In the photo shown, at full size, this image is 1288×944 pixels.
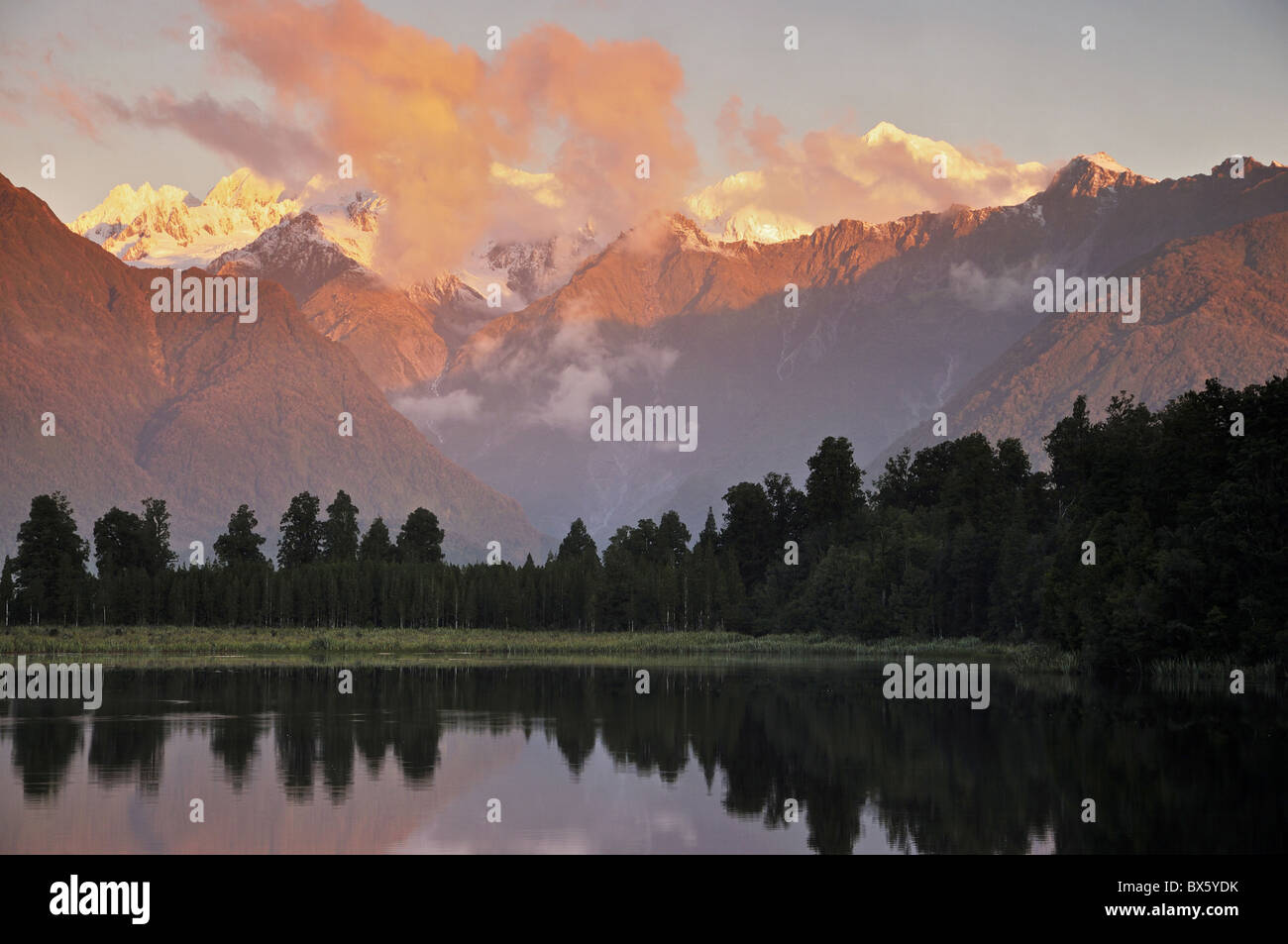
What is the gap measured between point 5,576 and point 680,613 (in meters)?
76.2

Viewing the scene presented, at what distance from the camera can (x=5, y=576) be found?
499 ft

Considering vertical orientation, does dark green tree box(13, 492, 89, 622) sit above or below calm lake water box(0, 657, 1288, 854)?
above

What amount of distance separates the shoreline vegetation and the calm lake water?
41.3m

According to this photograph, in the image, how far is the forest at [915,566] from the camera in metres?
74.8

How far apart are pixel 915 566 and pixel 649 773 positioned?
90626mm

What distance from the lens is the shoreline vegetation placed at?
381 feet
